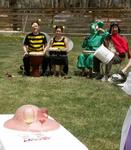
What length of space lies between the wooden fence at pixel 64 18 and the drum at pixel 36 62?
42.9 feet

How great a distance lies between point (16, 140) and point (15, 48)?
12936 mm

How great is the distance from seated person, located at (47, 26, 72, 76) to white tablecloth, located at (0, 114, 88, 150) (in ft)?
20.1

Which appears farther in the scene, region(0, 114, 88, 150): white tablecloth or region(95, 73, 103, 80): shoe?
region(95, 73, 103, 80): shoe

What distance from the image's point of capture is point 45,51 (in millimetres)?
9938

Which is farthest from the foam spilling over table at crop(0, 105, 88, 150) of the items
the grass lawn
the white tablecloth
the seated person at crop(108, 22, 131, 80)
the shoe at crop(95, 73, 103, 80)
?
the seated person at crop(108, 22, 131, 80)

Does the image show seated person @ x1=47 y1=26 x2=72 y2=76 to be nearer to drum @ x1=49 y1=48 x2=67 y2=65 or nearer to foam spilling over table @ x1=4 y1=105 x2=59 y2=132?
drum @ x1=49 y1=48 x2=67 y2=65

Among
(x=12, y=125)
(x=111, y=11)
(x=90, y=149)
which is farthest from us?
(x=111, y=11)

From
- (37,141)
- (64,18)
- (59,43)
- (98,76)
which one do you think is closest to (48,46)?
(59,43)

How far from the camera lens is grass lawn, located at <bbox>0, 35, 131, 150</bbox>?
5.83 m

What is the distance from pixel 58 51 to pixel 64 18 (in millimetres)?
14538

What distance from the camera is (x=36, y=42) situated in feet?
A: 32.7

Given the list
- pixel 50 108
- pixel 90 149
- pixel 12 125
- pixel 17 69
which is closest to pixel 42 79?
pixel 17 69

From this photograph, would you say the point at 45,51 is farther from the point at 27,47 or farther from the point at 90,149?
the point at 90,149

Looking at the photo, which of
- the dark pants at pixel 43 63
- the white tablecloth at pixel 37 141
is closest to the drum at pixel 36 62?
the dark pants at pixel 43 63
